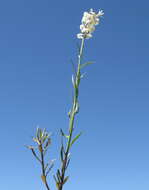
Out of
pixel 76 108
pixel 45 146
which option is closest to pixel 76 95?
pixel 76 108

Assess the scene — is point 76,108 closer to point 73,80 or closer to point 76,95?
point 76,95

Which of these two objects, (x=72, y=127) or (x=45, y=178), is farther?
(x=72, y=127)

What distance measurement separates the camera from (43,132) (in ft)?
8.52

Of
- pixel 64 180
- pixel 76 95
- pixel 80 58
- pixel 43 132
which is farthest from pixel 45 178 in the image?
pixel 80 58

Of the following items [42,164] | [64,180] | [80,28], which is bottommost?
[64,180]

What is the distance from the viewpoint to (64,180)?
7.18 feet

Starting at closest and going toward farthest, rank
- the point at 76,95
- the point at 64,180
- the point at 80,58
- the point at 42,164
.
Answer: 1. the point at 64,180
2. the point at 42,164
3. the point at 76,95
4. the point at 80,58

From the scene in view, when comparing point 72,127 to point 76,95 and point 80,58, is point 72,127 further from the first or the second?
point 80,58

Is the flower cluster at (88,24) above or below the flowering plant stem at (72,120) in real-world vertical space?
above

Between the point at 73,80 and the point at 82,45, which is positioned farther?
the point at 82,45

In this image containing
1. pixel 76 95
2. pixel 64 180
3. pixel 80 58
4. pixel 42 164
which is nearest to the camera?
pixel 64 180

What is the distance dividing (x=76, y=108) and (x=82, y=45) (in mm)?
655

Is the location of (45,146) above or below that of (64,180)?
above

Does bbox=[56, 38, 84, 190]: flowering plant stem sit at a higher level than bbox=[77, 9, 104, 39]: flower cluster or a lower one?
lower
